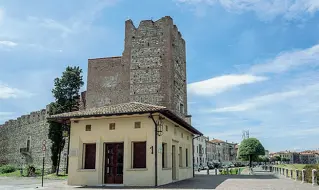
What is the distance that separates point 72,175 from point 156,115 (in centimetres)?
565

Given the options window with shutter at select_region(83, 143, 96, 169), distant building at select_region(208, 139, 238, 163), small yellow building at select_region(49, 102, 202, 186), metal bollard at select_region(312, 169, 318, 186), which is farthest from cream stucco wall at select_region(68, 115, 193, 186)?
distant building at select_region(208, 139, 238, 163)

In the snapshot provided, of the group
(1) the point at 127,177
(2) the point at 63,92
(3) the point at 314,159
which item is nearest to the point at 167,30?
(2) the point at 63,92

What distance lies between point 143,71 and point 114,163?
1752 centimetres

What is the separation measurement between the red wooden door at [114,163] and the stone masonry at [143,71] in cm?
1522

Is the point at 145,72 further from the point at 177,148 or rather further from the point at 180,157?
the point at 177,148

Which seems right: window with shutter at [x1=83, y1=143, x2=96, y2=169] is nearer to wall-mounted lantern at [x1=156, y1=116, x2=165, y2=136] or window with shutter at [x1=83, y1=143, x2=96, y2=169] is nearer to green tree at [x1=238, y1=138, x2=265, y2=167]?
wall-mounted lantern at [x1=156, y1=116, x2=165, y2=136]

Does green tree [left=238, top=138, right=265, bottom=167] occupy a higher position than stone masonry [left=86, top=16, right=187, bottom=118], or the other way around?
stone masonry [left=86, top=16, right=187, bottom=118]

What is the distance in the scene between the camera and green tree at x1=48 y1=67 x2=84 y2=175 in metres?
29.1

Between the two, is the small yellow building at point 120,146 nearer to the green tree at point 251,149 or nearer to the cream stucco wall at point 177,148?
the cream stucco wall at point 177,148

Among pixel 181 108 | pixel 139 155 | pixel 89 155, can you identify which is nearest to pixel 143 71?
pixel 181 108

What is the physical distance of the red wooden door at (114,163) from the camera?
15625 mm

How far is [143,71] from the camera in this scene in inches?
1267

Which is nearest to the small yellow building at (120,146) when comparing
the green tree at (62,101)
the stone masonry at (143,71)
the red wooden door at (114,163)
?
the red wooden door at (114,163)

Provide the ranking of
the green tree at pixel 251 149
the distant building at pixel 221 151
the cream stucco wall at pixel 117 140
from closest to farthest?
the cream stucco wall at pixel 117 140 < the green tree at pixel 251 149 < the distant building at pixel 221 151
